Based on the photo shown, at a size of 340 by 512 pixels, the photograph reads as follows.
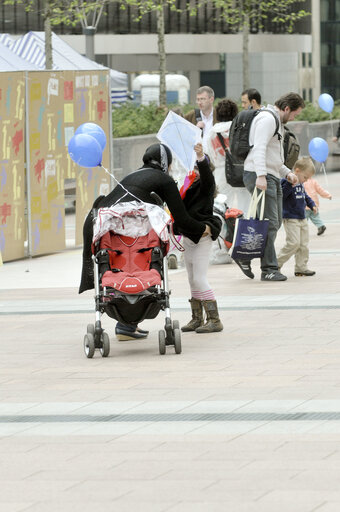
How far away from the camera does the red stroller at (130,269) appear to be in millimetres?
8430

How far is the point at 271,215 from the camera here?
12.2 meters

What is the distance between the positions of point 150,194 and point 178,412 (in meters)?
2.36

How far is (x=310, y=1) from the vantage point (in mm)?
67062

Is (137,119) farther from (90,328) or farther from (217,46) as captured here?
(217,46)

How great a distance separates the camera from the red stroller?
8.43 m

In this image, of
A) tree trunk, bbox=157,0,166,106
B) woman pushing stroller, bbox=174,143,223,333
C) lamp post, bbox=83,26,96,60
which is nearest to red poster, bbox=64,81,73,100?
woman pushing stroller, bbox=174,143,223,333

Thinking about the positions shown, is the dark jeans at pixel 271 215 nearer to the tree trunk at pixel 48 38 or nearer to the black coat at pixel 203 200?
the black coat at pixel 203 200

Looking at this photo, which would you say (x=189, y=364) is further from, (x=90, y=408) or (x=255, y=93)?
(x=255, y=93)

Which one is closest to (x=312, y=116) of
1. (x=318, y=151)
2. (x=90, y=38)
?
(x=90, y=38)

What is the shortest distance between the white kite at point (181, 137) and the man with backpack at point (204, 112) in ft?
15.1

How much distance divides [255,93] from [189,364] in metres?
5.92

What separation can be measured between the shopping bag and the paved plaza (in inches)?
33.2

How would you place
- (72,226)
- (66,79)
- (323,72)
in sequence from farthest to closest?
1. (323,72)
2. (72,226)
3. (66,79)

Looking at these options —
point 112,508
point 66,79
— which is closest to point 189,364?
point 112,508
